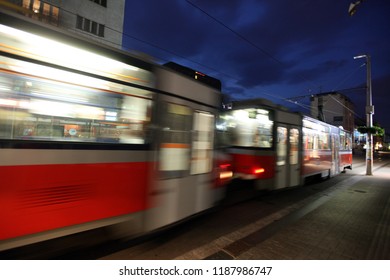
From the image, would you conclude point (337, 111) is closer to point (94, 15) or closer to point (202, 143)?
point (94, 15)

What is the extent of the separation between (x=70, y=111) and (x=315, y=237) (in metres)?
4.78

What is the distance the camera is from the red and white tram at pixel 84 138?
8.29 ft

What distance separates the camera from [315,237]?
458 cm

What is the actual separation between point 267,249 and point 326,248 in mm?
1076

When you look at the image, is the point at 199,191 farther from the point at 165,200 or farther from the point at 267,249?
the point at 267,249

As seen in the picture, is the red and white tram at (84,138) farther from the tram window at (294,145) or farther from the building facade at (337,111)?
the building facade at (337,111)

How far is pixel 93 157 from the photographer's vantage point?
10.1 ft

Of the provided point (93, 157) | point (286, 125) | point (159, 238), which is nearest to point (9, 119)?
point (93, 157)

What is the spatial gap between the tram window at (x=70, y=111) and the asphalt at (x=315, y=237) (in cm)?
225

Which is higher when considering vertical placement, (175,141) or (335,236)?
(175,141)

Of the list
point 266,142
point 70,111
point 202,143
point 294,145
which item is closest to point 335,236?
point 202,143

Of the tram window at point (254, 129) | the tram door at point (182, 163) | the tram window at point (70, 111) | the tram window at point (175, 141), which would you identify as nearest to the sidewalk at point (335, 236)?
the tram door at point (182, 163)

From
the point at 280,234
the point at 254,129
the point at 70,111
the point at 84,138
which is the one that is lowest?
the point at 280,234

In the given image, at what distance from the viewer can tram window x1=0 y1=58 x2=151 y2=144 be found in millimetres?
2523
